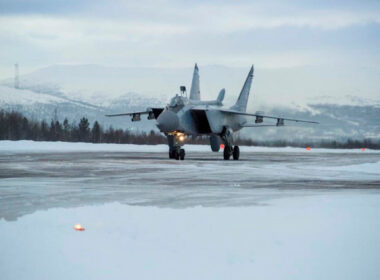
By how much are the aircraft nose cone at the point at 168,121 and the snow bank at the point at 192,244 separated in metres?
19.6

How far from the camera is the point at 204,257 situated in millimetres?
6660

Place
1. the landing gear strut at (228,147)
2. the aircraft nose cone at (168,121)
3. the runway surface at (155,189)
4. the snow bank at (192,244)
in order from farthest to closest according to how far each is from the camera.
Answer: the landing gear strut at (228,147), the aircraft nose cone at (168,121), the runway surface at (155,189), the snow bank at (192,244)

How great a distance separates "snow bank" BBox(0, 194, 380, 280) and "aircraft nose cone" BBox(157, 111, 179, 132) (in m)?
19.6

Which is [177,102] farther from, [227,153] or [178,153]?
[227,153]

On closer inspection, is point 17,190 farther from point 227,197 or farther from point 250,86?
point 250,86

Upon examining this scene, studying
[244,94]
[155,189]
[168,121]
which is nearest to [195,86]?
[244,94]

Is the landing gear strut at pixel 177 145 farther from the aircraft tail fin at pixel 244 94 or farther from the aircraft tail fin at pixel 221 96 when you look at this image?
the aircraft tail fin at pixel 244 94

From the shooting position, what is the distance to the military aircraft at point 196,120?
2990 cm

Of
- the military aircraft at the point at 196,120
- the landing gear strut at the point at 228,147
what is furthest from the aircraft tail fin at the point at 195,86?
the landing gear strut at the point at 228,147

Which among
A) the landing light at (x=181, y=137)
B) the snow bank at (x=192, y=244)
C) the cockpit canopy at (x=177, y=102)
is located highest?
the cockpit canopy at (x=177, y=102)

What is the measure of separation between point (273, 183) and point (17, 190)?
6.61 meters

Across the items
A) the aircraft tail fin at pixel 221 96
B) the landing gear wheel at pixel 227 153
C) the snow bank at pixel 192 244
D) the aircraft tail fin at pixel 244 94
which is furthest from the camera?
the aircraft tail fin at pixel 244 94

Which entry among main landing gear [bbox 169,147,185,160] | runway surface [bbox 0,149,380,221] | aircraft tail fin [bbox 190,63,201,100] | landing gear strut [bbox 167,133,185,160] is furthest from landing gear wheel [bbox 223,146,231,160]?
runway surface [bbox 0,149,380,221]

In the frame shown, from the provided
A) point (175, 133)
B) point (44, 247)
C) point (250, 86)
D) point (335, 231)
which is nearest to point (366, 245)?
point (335, 231)
